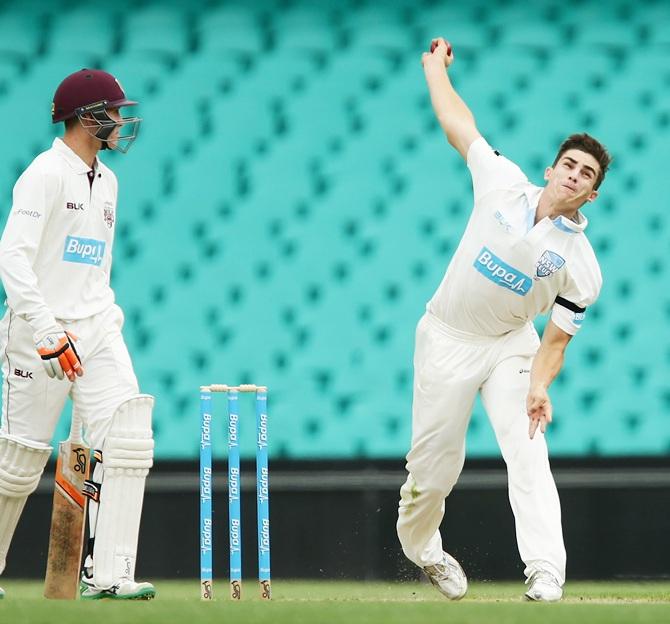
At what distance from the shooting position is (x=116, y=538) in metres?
3.40

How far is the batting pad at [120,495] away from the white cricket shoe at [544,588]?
3.12 feet

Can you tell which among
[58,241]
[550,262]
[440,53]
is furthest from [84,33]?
[550,262]

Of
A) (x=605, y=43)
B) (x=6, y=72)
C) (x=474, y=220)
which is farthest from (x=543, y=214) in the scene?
(x=6, y=72)

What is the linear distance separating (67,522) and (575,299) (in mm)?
1393

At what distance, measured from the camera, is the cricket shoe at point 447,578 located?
3959 millimetres

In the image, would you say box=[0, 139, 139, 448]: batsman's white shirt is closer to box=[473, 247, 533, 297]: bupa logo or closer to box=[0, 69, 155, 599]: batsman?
box=[0, 69, 155, 599]: batsman

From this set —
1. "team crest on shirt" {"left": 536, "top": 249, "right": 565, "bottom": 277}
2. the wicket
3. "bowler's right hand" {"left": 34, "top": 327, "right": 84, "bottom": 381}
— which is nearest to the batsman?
"bowler's right hand" {"left": 34, "top": 327, "right": 84, "bottom": 381}

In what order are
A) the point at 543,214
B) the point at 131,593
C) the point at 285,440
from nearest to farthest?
the point at 131,593 → the point at 543,214 → the point at 285,440

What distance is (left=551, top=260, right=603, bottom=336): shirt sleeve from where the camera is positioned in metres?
3.62

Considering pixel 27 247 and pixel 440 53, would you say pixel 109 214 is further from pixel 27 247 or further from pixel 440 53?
pixel 440 53

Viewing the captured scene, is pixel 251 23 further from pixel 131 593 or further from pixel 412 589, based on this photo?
pixel 131 593

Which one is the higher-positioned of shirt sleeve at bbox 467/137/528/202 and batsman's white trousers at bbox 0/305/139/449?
shirt sleeve at bbox 467/137/528/202

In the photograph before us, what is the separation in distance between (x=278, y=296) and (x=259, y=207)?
38 centimetres

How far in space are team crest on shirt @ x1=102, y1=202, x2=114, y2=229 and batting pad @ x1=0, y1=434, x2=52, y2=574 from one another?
57 cm
